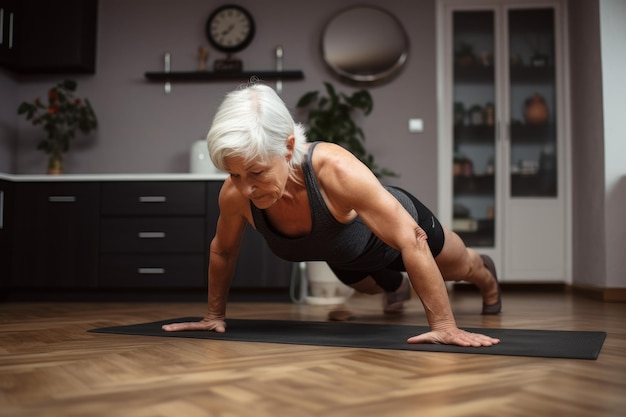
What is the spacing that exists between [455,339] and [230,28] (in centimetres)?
355

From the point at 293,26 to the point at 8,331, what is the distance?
10.4 feet

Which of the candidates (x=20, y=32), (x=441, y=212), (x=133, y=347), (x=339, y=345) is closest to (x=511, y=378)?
(x=339, y=345)

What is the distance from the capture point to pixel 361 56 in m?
4.54

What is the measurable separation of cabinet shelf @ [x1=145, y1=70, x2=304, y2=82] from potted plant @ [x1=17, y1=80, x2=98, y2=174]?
518mm

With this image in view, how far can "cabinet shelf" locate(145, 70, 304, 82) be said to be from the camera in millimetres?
4492

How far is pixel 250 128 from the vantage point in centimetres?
158

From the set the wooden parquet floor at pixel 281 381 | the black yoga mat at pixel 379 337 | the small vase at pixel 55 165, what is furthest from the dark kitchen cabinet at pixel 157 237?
the wooden parquet floor at pixel 281 381

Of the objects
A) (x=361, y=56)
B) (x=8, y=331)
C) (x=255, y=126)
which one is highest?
(x=361, y=56)

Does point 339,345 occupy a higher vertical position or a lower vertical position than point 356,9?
lower

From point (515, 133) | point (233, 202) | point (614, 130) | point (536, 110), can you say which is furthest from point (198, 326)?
point (536, 110)

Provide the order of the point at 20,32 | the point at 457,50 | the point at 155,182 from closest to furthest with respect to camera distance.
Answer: the point at 155,182, the point at 20,32, the point at 457,50

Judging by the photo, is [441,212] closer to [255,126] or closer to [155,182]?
[155,182]

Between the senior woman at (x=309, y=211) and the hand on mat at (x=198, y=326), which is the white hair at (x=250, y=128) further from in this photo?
the hand on mat at (x=198, y=326)

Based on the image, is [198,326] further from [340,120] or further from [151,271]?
[340,120]
